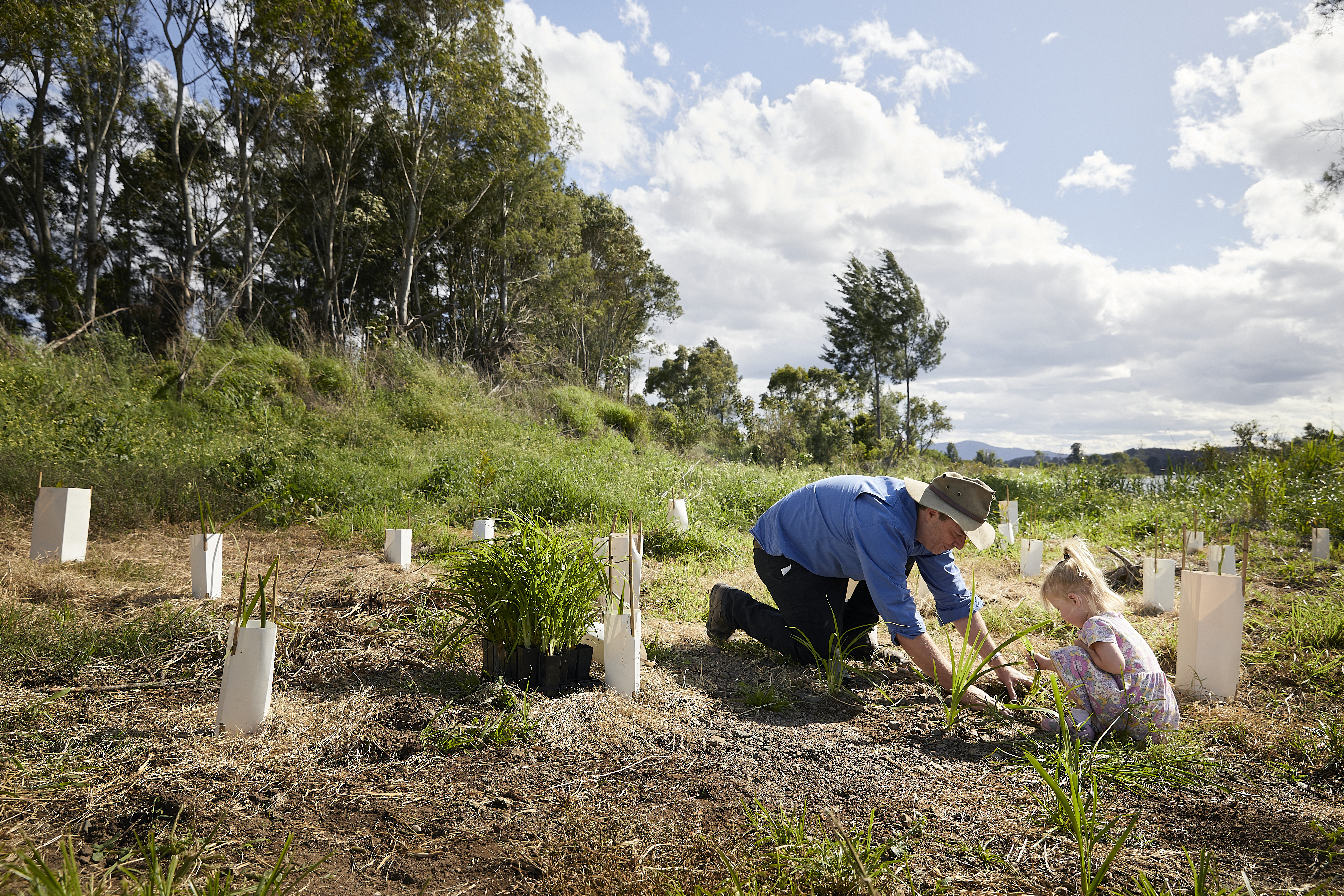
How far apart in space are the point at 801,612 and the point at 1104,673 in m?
1.35

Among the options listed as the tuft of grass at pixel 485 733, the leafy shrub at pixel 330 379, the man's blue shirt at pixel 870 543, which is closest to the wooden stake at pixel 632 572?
the tuft of grass at pixel 485 733

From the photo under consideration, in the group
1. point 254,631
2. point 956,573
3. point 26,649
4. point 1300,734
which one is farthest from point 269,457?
point 1300,734

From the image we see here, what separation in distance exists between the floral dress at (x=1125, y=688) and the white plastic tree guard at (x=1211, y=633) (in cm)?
53

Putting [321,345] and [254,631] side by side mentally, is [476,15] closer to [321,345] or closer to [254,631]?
[321,345]

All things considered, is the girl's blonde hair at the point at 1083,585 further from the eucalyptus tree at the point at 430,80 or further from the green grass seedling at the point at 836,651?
the eucalyptus tree at the point at 430,80

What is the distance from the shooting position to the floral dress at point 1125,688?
7.61 feet

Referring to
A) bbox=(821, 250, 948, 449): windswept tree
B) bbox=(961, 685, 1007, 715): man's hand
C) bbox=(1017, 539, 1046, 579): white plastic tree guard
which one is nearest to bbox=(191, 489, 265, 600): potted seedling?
bbox=(961, 685, 1007, 715): man's hand

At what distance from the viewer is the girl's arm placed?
2.34 m

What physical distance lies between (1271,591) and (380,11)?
649 inches

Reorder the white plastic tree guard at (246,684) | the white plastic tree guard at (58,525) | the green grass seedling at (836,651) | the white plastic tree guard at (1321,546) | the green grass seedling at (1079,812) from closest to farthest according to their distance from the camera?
the green grass seedling at (1079,812) < the white plastic tree guard at (246,684) < the green grass seedling at (836,651) < the white plastic tree guard at (58,525) < the white plastic tree guard at (1321,546)

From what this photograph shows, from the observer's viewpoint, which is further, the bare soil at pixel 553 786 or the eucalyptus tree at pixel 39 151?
the eucalyptus tree at pixel 39 151

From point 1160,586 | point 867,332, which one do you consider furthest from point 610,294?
point 1160,586

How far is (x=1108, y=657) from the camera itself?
2.36m

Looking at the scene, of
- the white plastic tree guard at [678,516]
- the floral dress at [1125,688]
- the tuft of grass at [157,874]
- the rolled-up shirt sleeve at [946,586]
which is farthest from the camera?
the white plastic tree guard at [678,516]
